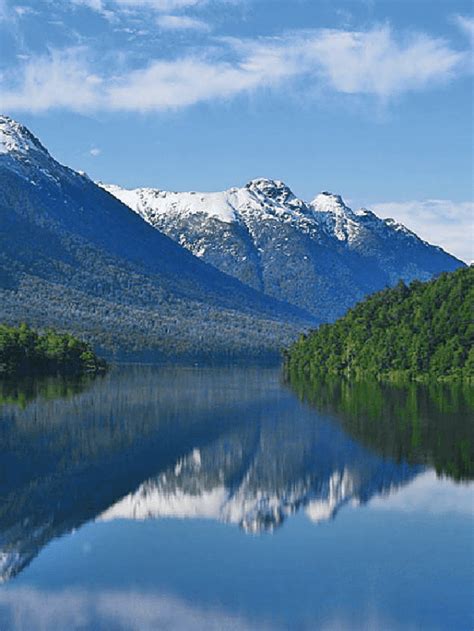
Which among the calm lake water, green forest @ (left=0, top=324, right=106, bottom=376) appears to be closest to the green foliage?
the calm lake water

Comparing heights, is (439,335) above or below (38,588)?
A: above

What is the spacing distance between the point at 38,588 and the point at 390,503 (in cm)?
Result: 1770

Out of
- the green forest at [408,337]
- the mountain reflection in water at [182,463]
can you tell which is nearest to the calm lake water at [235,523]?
the mountain reflection in water at [182,463]

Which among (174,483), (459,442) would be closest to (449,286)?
(459,442)

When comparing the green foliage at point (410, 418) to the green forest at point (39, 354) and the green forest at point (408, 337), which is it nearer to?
the green forest at point (408, 337)

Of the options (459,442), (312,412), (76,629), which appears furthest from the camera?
(312,412)

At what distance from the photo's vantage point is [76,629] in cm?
2569

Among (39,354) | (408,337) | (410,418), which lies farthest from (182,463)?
(408,337)

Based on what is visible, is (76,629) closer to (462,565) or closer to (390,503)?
(462,565)

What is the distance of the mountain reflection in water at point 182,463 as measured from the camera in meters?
40.0

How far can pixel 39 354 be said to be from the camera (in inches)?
5738

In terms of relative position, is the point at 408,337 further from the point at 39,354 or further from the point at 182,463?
the point at 182,463

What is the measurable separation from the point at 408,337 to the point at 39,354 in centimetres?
5209

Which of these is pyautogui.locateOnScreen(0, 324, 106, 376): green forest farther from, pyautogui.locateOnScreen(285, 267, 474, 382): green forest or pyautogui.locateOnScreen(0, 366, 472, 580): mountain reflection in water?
pyautogui.locateOnScreen(0, 366, 472, 580): mountain reflection in water
